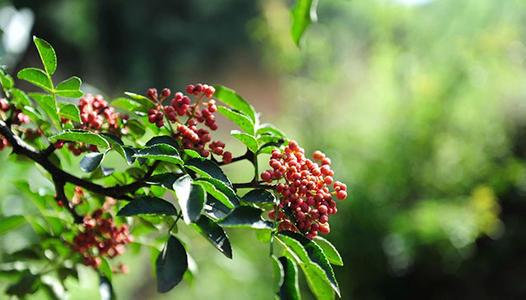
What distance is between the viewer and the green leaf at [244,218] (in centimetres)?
39

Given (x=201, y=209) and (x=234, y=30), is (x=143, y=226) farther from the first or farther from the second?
(x=234, y=30)

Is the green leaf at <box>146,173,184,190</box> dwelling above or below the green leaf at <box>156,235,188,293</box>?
above

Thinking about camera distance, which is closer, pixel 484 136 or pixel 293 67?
pixel 484 136

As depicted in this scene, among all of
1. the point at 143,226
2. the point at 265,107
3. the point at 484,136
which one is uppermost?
the point at 143,226

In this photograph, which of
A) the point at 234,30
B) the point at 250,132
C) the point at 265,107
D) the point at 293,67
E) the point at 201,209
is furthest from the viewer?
the point at 234,30

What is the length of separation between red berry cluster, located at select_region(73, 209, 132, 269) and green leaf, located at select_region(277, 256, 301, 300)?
0.21 m

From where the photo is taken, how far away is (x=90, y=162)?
1.45 feet

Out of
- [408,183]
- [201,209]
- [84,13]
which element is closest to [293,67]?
[408,183]

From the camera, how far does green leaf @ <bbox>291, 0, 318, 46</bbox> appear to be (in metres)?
0.69

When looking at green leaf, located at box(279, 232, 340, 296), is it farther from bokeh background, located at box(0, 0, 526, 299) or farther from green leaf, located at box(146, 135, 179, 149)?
bokeh background, located at box(0, 0, 526, 299)

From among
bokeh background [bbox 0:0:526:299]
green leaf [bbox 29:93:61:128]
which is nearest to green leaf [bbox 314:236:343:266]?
green leaf [bbox 29:93:61:128]

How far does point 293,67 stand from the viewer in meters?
3.25

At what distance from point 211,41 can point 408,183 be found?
16.3 feet

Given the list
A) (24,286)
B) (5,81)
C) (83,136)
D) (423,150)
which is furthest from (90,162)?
(423,150)
